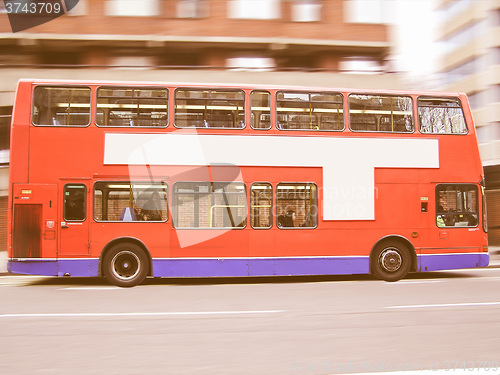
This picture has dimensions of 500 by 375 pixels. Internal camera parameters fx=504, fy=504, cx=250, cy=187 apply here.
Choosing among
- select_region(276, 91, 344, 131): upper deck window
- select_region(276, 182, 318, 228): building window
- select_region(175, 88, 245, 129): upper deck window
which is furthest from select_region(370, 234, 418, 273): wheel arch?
select_region(175, 88, 245, 129): upper deck window

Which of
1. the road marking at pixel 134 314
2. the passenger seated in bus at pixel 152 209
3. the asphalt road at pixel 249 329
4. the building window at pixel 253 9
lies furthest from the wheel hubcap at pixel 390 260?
the building window at pixel 253 9

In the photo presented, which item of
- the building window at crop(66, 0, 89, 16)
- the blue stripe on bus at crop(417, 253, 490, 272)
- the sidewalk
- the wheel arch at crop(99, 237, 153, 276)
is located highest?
the building window at crop(66, 0, 89, 16)

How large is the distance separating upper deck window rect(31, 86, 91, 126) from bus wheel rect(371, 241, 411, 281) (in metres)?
6.67

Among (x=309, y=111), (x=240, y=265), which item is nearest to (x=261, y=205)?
(x=240, y=265)

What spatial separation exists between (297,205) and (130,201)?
345 centimetres

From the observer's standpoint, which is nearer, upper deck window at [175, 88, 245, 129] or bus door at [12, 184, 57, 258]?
bus door at [12, 184, 57, 258]

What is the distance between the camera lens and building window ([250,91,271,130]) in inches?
413

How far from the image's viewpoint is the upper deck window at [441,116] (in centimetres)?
1107

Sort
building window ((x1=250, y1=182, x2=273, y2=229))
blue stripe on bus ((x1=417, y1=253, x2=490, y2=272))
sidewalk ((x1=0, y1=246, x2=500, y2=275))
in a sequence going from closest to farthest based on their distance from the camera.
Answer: building window ((x1=250, y1=182, x2=273, y2=229)) < blue stripe on bus ((x1=417, y1=253, x2=490, y2=272)) < sidewalk ((x1=0, y1=246, x2=500, y2=275))

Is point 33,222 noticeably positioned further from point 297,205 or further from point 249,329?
point 249,329

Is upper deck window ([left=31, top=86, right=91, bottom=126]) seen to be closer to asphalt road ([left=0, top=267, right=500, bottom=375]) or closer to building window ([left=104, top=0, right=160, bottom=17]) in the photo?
asphalt road ([left=0, top=267, right=500, bottom=375])

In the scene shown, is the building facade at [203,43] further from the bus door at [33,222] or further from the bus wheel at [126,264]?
the bus wheel at [126,264]

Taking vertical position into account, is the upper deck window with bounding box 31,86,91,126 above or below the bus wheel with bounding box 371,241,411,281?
above

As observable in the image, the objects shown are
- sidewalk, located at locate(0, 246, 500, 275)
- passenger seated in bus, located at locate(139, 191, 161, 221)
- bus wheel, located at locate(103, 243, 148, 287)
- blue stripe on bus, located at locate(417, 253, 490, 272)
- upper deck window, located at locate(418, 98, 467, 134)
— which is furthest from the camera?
sidewalk, located at locate(0, 246, 500, 275)
